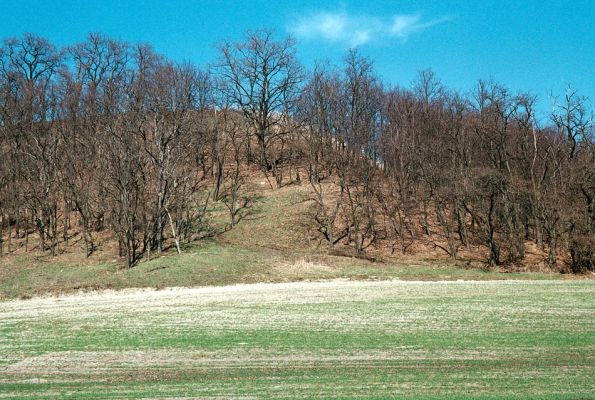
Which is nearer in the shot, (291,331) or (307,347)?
(307,347)

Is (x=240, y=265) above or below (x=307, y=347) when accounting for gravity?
above

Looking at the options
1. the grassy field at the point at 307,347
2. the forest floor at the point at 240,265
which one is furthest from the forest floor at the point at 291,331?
the forest floor at the point at 240,265

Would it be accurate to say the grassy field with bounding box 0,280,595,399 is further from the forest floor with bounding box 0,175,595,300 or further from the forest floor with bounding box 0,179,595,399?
the forest floor with bounding box 0,175,595,300

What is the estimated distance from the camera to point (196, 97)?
59750 mm

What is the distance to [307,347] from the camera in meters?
15.6

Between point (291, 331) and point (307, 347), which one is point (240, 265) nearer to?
point (291, 331)

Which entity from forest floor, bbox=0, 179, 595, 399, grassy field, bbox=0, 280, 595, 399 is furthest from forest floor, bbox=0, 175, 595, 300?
grassy field, bbox=0, 280, 595, 399

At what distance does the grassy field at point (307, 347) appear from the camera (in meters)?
11.7

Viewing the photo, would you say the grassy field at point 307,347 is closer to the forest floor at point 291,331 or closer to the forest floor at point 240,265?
the forest floor at point 291,331

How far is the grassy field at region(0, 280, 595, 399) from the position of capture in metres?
11.7

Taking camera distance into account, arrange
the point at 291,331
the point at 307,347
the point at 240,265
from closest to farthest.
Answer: the point at 307,347 → the point at 291,331 → the point at 240,265

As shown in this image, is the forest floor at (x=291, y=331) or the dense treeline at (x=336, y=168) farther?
the dense treeline at (x=336, y=168)

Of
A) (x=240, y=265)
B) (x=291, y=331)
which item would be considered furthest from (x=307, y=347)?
(x=240, y=265)

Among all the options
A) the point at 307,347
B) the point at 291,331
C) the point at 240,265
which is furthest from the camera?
the point at 240,265
